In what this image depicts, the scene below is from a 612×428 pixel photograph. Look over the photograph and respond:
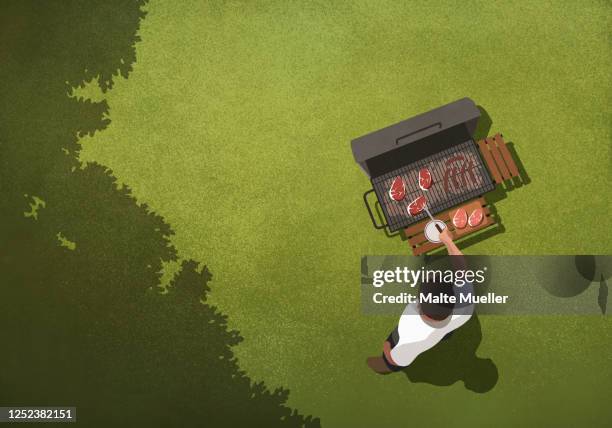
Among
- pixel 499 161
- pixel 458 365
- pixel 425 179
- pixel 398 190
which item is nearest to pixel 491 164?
pixel 499 161

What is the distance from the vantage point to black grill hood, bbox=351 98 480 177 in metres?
4.63

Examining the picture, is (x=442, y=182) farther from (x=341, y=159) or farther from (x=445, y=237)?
(x=341, y=159)

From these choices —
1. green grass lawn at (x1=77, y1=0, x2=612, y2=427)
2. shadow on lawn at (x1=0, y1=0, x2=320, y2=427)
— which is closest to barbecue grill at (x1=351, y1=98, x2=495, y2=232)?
green grass lawn at (x1=77, y1=0, x2=612, y2=427)

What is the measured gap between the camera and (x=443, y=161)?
4785mm

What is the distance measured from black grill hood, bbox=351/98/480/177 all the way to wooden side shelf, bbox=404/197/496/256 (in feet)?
1.99

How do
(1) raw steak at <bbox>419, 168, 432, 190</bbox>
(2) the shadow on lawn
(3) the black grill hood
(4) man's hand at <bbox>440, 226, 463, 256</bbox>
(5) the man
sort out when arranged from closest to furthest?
(5) the man, (4) man's hand at <bbox>440, 226, 463, 256</bbox>, (3) the black grill hood, (1) raw steak at <bbox>419, 168, 432, 190</bbox>, (2) the shadow on lawn

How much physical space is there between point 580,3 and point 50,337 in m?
5.87

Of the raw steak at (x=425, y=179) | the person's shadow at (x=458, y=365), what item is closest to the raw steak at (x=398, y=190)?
the raw steak at (x=425, y=179)

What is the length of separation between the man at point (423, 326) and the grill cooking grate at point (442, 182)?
11.6 inches

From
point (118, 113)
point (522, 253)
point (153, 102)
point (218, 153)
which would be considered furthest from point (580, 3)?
point (118, 113)

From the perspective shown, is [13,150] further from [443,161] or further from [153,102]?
[443,161]

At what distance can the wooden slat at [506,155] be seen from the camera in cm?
484

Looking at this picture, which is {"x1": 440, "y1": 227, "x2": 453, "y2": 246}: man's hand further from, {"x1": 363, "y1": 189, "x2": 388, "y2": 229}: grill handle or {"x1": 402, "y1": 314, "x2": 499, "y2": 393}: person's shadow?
{"x1": 402, "y1": 314, "x2": 499, "y2": 393}: person's shadow

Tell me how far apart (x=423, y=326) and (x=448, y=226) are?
987 mm
